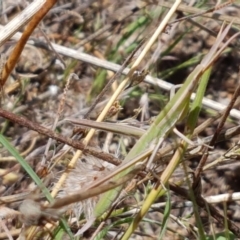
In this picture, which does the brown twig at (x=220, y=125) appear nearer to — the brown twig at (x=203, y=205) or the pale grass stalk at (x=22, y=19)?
the brown twig at (x=203, y=205)

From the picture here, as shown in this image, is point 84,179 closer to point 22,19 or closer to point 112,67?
point 22,19

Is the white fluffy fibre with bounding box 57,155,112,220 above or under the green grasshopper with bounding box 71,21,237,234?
under

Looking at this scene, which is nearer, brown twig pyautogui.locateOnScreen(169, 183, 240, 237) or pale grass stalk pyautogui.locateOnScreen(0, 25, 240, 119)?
brown twig pyautogui.locateOnScreen(169, 183, 240, 237)

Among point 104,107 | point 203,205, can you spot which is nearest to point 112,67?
point 104,107

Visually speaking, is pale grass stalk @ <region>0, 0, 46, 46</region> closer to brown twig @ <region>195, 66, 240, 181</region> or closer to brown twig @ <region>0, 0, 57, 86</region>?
brown twig @ <region>0, 0, 57, 86</region>

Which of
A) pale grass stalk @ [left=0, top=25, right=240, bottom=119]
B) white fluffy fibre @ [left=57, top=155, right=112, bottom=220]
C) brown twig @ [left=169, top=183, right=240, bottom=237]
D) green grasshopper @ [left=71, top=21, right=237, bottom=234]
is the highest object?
green grasshopper @ [left=71, top=21, right=237, bottom=234]

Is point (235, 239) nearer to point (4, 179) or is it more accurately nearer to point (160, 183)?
point (160, 183)

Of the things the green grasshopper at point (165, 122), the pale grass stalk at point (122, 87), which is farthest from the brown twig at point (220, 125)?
the pale grass stalk at point (122, 87)

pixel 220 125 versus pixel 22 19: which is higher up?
pixel 22 19

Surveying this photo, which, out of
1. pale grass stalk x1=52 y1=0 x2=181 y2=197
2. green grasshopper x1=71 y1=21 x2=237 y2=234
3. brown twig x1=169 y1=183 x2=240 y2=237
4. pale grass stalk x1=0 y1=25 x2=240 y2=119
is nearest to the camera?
green grasshopper x1=71 y1=21 x2=237 y2=234

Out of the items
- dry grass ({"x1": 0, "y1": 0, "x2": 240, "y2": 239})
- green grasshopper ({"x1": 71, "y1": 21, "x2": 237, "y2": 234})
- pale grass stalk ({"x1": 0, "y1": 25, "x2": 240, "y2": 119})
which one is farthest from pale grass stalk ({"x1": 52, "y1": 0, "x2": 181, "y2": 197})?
pale grass stalk ({"x1": 0, "y1": 25, "x2": 240, "y2": 119})

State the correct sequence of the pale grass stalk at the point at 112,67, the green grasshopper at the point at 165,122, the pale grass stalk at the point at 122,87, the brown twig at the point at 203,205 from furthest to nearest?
the pale grass stalk at the point at 112,67, the brown twig at the point at 203,205, the pale grass stalk at the point at 122,87, the green grasshopper at the point at 165,122

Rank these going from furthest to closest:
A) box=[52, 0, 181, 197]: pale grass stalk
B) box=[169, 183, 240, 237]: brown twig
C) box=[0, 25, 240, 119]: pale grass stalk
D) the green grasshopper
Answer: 1. box=[0, 25, 240, 119]: pale grass stalk
2. box=[169, 183, 240, 237]: brown twig
3. box=[52, 0, 181, 197]: pale grass stalk
4. the green grasshopper
